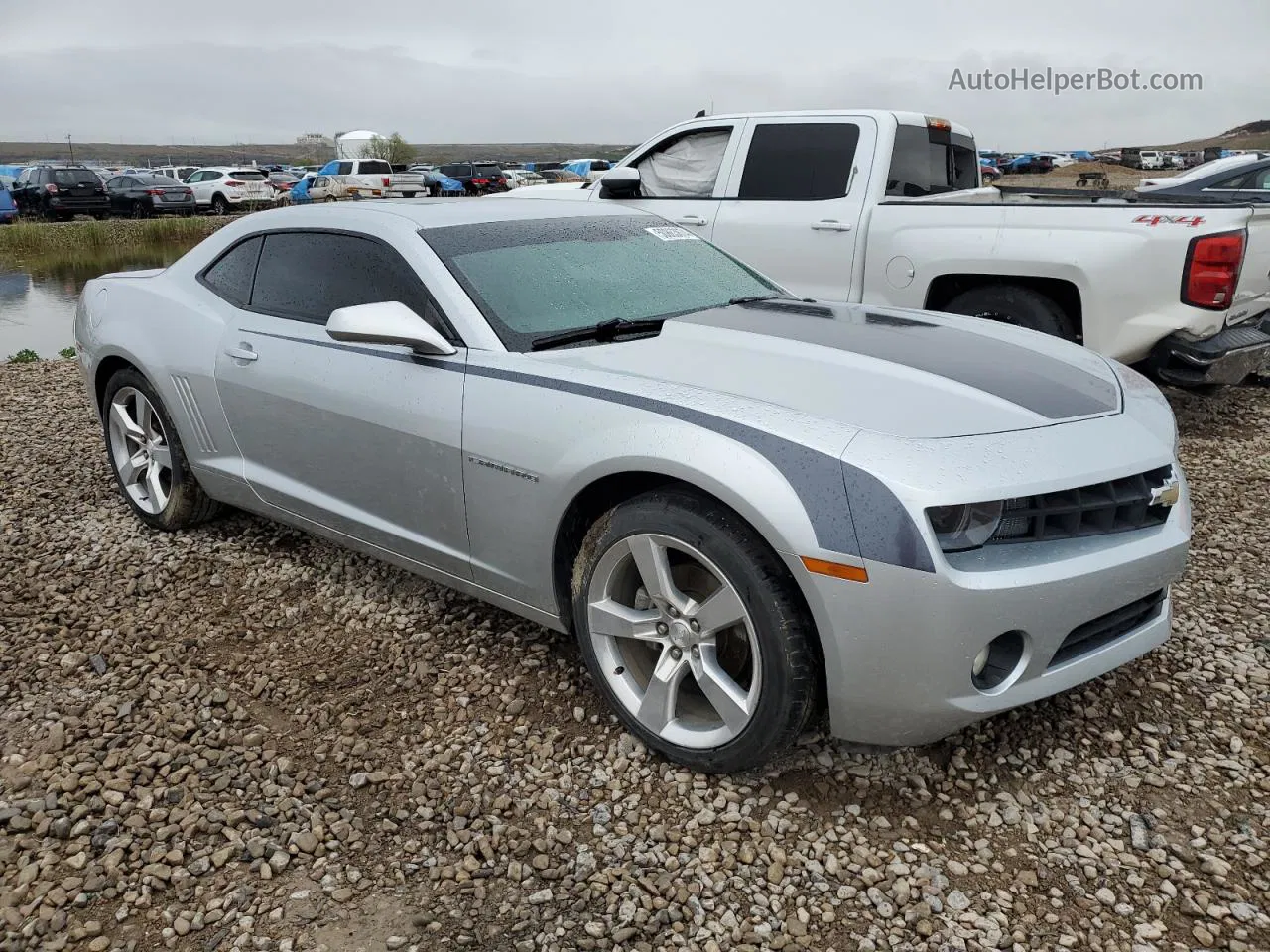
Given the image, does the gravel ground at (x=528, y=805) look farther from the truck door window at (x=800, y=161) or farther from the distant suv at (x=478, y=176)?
the distant suv at (x=478, y=176)

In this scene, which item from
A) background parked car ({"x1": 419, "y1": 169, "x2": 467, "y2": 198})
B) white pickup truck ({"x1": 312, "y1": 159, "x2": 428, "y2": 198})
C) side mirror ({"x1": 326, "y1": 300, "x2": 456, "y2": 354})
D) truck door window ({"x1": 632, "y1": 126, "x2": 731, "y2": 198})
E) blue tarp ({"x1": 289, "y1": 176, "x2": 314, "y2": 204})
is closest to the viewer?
side mirror ({"x1": 326, "y1": 300, "x2": 456, "y2": 354})

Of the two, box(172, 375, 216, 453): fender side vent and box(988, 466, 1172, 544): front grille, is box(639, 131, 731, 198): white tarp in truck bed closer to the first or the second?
box(172, 375, 216, 453): fender side vent

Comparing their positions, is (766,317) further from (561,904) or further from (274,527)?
(274,527)

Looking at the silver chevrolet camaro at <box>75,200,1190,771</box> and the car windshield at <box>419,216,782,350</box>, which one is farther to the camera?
the car windshield at <box>419,216,782,350</box>

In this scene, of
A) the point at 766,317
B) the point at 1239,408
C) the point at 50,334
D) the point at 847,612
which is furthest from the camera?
the point at 50,334

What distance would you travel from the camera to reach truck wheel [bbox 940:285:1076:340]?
545 cm

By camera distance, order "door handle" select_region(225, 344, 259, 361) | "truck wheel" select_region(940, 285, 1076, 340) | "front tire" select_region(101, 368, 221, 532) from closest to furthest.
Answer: "door handle" select_region(225, 344, 259, 361)
"front tire" select_region(101, 368, 221, 532)
"truck wheel" select_region(940, 285, 1076, 340)

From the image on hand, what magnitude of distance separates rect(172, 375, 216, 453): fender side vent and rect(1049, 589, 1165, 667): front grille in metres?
3.25

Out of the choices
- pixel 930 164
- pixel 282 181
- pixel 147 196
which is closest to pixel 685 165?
pixel 930 164

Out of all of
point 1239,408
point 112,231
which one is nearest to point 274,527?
point 1239,408

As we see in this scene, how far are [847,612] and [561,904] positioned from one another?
951 mm

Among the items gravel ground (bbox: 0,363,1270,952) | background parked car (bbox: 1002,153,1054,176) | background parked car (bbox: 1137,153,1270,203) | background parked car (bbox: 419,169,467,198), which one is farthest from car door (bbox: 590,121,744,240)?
background parked car (bbox: 1002,153,1054,176)

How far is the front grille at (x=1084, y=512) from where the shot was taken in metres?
2.40

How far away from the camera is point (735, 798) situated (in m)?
2.67
